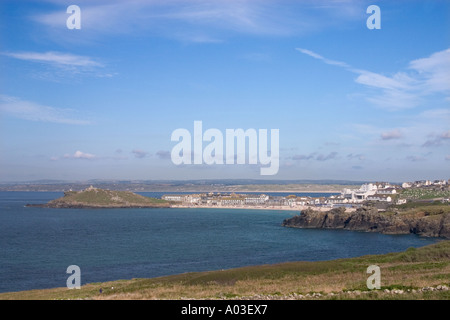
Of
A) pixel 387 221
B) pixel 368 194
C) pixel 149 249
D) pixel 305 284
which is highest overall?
pixel 305 284

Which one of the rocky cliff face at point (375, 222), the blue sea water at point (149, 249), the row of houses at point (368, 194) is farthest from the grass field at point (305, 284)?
the row of houses at point (368, 194)

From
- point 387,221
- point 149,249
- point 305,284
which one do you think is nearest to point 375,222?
point 387,221

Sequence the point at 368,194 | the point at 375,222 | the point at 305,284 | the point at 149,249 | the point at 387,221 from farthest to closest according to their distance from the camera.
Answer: the point at 368,194, the point at 375,222, the point at 387,221, the point at 149,249, the point at 305,284

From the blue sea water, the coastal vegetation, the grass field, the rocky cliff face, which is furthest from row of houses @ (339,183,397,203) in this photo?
the grass field

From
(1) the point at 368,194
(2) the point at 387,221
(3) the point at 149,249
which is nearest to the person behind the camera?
(3) the point at 149,249

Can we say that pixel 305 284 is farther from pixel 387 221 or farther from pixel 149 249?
pixel 387 221
